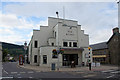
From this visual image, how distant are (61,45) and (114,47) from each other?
17817 millimetres

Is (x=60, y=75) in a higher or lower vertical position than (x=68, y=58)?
lower

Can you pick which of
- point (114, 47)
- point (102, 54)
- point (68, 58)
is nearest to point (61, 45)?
point (68, 58)

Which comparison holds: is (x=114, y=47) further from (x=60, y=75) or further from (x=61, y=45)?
(x=60, y=75)

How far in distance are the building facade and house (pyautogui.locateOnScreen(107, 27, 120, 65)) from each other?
30.4 ft

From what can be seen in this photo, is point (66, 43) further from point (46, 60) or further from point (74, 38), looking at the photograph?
point (46, 60)

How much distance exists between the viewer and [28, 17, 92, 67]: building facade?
28.3 meters

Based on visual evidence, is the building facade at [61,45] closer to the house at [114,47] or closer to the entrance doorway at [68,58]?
the entrance doorway at [68,58]

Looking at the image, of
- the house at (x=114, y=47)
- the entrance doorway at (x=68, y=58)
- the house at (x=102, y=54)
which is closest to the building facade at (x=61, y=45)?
the entrance doorway at (x=68, y=58)

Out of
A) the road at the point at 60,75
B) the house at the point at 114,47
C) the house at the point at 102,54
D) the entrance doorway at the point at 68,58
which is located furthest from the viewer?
the house at the point at 102,54

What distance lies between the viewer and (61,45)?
30.0 meters

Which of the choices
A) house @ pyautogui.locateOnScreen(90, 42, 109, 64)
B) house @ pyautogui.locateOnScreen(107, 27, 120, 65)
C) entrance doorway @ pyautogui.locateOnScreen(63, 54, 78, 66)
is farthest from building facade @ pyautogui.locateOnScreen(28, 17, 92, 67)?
house @ pyautogui.locateOnScreen(90, 42, 109, 64)

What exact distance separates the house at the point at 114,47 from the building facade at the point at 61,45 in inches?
364

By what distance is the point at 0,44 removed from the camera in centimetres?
6519

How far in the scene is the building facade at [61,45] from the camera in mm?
28266
